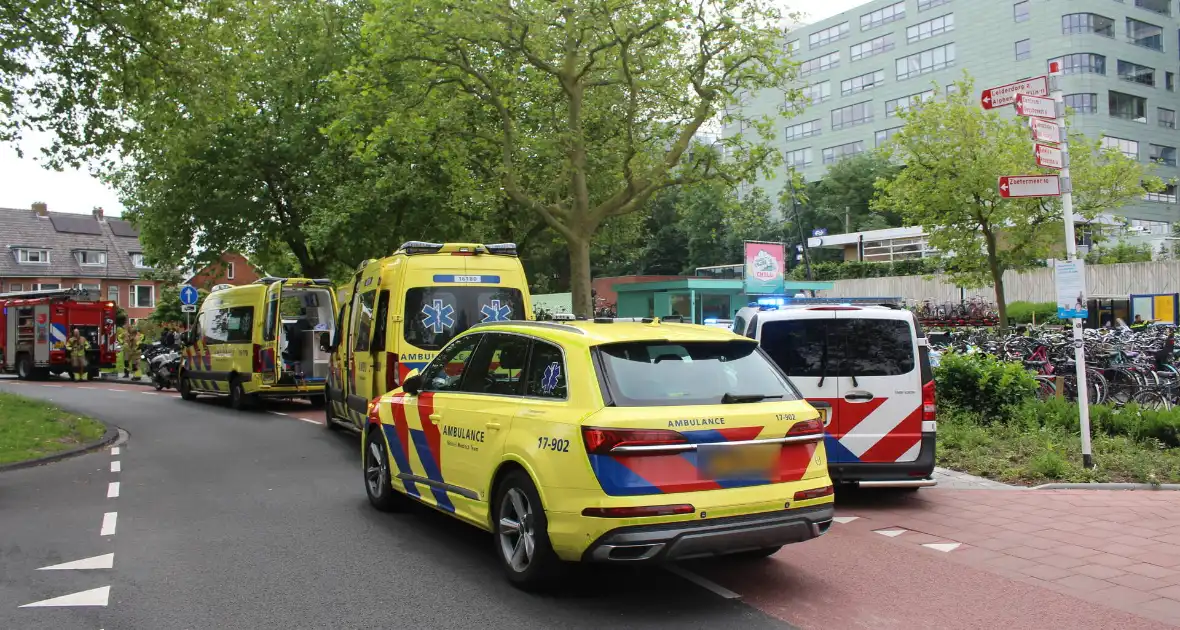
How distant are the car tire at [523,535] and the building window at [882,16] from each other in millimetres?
64724

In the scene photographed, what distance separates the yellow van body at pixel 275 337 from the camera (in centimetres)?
Result: 1733

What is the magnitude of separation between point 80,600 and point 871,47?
220ft

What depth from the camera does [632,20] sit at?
16766 millimetres

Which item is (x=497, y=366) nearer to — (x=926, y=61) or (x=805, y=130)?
(x=926, y=61)

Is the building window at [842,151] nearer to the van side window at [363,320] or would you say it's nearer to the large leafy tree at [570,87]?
the large leafy tree at [570,87]

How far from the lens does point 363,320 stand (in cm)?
1170

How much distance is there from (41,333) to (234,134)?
11333 millimetres

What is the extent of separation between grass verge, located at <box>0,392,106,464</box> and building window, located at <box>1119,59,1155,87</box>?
58.9 meters

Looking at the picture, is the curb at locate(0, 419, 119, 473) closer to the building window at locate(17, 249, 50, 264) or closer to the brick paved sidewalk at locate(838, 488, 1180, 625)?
the brick paved sidewalk at locate(838, 488, 1180, 625)

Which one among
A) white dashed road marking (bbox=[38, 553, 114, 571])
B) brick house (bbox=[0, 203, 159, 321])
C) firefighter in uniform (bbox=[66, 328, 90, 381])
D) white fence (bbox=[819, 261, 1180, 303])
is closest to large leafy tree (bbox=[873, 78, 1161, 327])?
white fence (bbox=[819, 261, 1180, 303])

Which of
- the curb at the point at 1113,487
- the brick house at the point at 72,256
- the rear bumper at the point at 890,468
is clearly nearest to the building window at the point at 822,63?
the brick house at the point at 72,256

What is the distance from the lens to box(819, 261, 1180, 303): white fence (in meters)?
33.7

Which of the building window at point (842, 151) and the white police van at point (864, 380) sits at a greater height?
the building window at point (842, 151)

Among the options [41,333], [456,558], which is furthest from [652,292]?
[456,558]
